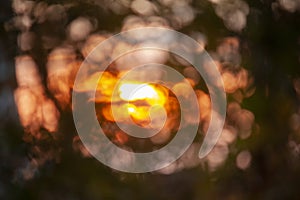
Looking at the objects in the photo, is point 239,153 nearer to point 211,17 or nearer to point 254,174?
point 254,174

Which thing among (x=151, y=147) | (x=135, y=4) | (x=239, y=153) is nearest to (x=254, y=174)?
(x=239, y=153)

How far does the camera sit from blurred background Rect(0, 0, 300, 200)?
2.25 feet

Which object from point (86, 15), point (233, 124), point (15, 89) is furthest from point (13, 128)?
point (233, 124)

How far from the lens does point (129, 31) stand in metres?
0.69

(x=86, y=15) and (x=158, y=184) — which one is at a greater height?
(x=86, y=15)

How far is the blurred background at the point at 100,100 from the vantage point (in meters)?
0.69

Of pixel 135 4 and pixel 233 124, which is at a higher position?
pixel 135 4

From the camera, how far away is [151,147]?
0.68m

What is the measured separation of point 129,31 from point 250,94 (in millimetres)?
179

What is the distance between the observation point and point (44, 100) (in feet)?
2.27

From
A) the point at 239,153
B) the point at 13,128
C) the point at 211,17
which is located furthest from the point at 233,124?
the point at 13,128

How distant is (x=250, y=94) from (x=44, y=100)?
0.87ft

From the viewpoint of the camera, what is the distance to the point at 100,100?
0.68 m

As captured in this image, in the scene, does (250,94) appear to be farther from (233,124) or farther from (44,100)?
(44,100)
